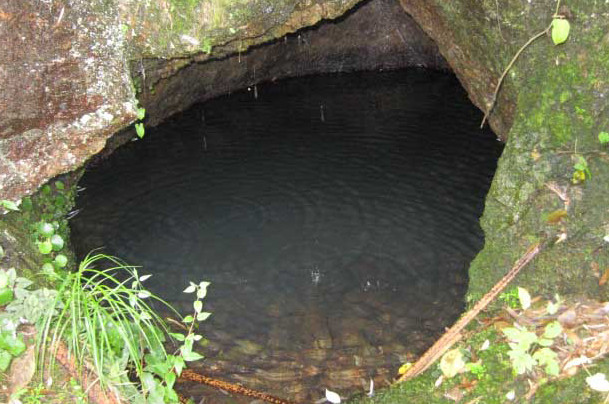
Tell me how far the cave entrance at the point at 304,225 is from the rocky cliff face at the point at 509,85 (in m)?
1.25

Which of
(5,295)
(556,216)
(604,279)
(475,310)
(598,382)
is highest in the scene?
(556,216)

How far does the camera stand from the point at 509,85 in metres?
4.90

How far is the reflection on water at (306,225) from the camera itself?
4703mm

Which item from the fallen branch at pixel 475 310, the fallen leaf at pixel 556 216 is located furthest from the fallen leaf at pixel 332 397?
the fallen leaf at pixel 556 216

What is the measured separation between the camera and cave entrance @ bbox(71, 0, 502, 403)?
468 cm

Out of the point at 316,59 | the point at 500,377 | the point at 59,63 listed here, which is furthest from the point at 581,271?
the point at 316,59

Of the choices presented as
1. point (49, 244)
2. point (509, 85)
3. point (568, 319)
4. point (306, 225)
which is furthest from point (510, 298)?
point (49, 244)

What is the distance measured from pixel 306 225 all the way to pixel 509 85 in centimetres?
258

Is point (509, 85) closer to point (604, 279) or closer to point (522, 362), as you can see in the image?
point (604, 279)

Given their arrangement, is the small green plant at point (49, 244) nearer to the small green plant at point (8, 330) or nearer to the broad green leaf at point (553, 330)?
the small green plant at point (8, 330)

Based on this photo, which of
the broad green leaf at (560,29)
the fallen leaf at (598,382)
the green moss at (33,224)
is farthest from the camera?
the green moss at (33,224)

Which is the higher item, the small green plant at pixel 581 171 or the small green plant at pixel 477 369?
the small green plant at pixel 581 171

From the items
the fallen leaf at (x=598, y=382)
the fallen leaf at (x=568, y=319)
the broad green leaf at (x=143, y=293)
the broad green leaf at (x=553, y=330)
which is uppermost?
the fallen leaf at (x=568, y=319)

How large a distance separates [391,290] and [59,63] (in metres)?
3.33
